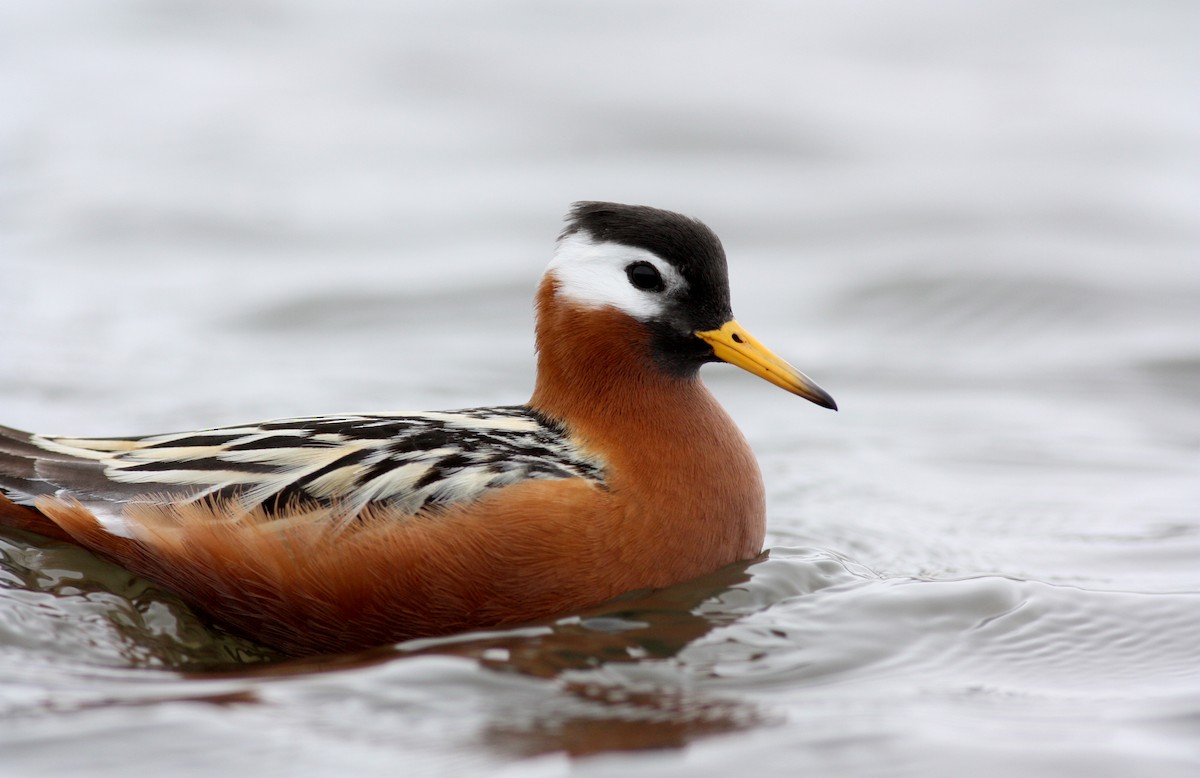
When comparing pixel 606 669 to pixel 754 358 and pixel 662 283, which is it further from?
pixel 662 283

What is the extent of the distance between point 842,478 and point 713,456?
2.43 metres

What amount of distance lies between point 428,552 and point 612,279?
142cm

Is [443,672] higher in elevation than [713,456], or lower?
lower

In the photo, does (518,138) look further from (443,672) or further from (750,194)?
(443,672)

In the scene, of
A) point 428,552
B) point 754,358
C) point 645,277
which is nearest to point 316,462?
point 428,552

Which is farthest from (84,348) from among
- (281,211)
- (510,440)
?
(510,440)

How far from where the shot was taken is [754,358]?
634 cm

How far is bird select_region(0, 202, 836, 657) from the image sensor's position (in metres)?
5.70

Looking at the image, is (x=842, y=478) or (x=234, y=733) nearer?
(x=234, y=733)

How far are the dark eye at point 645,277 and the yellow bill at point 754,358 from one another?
0.27 meters

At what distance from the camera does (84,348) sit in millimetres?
10047

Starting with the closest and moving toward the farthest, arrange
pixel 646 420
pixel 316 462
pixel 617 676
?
pixel 617 676 < pixel 316 462 < pixel 646 420

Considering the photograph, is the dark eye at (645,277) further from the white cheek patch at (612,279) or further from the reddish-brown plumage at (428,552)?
the reddish-brown plumage at (428,552)

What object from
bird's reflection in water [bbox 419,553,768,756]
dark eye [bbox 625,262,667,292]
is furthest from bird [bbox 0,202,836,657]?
bird's reflection in water [bbox 419,553,768,756]
